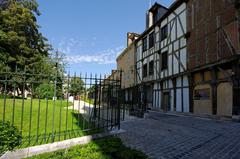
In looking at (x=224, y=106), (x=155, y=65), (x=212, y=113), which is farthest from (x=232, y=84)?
(x=155, y=65)

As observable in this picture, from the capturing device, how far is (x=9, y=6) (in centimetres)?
2398

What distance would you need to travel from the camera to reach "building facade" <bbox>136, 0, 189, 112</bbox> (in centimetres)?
1505

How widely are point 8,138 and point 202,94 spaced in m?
11.4

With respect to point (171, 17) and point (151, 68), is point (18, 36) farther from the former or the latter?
point (171, 17)

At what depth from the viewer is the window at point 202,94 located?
41.4ft

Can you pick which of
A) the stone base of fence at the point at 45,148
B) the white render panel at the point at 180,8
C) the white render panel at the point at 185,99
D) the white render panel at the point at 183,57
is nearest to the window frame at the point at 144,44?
the white render panel at the point at 180,8

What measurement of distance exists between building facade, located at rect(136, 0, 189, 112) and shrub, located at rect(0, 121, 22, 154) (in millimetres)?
8180

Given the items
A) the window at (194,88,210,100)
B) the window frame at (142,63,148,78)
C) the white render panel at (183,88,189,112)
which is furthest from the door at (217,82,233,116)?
the window frame at (142,63,148,78)

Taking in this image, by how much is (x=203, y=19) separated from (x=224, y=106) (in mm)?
5580

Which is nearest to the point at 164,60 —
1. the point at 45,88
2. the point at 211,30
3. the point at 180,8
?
the point at 180,8

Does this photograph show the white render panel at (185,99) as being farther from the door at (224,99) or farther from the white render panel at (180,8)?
the white render panel at (180,8)

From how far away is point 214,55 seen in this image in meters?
11.8

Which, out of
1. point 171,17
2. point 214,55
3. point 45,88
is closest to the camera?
point 45,88

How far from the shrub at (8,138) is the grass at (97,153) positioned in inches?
22.3
